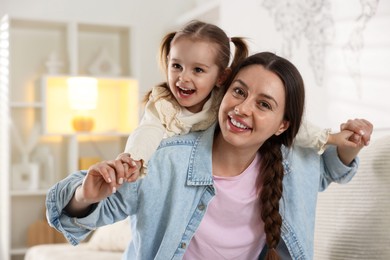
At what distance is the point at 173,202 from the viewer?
162 centimetres

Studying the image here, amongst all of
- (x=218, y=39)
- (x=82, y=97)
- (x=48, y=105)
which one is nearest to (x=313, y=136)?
(x=218, y=39)

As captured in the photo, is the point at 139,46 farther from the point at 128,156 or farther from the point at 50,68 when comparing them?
the point at 128,156

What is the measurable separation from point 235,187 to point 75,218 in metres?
0.48

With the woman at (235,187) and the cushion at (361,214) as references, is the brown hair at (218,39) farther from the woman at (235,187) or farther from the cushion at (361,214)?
the cushion at (361,214)

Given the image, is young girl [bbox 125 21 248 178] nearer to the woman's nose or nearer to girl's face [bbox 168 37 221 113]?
girl's face [bbox 168 37 221 113]

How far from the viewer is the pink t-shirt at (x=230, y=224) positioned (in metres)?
1.70

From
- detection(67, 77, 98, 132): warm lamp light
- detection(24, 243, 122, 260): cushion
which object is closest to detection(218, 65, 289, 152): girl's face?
detection(24, 243, 122, 260): cushion

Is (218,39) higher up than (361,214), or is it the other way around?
(218,39)

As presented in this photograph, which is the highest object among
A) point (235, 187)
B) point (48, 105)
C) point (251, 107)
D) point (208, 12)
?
point (208, 12)

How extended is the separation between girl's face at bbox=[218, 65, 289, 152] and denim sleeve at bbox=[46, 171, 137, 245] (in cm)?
31

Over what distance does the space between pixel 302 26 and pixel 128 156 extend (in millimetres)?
1844

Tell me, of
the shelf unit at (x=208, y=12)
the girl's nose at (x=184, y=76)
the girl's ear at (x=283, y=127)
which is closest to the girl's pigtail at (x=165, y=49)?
the girl's nose at (x=184, y=76)

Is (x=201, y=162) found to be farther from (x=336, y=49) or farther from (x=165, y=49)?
(x=336, y=49)

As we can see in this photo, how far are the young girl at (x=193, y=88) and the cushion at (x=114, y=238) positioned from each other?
1.51m
